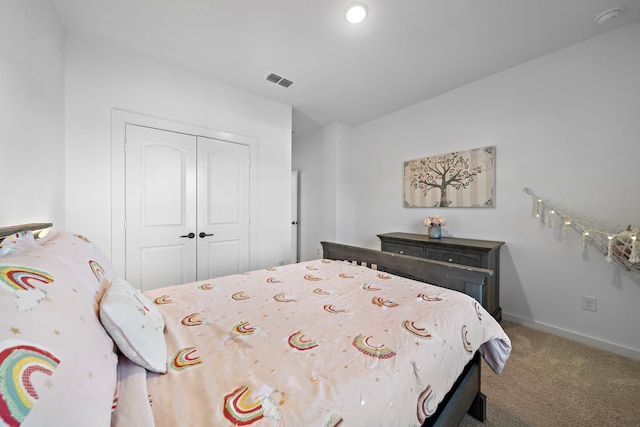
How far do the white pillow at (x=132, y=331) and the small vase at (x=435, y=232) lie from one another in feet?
9.07

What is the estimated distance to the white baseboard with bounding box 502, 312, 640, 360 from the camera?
192 centimetres

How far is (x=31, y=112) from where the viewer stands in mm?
1390

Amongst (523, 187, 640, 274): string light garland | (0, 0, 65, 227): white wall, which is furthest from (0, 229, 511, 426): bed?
(523, 187, 640, 274): string light garland

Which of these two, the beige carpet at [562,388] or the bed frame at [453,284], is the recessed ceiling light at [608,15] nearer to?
the bed frame at [453,284]

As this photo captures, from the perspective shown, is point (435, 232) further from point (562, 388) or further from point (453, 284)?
point (562, 388)

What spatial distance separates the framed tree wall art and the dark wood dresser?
48 cm

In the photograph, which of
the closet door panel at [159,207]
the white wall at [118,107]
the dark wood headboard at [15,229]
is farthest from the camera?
the closet door panel at [159,207]

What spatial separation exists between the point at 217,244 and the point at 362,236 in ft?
7.45

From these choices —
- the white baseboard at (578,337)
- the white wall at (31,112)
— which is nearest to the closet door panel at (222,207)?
the white wall at (31,112)

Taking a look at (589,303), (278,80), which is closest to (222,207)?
(278,80)

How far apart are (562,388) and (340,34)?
10.1 ft

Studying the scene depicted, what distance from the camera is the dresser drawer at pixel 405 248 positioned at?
2.78m

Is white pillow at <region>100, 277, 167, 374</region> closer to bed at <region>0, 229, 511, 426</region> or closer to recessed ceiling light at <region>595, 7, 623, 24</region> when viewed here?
bed at <region>0, 229, 511, 426</region>

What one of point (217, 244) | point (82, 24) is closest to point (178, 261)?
point (217, 244)
